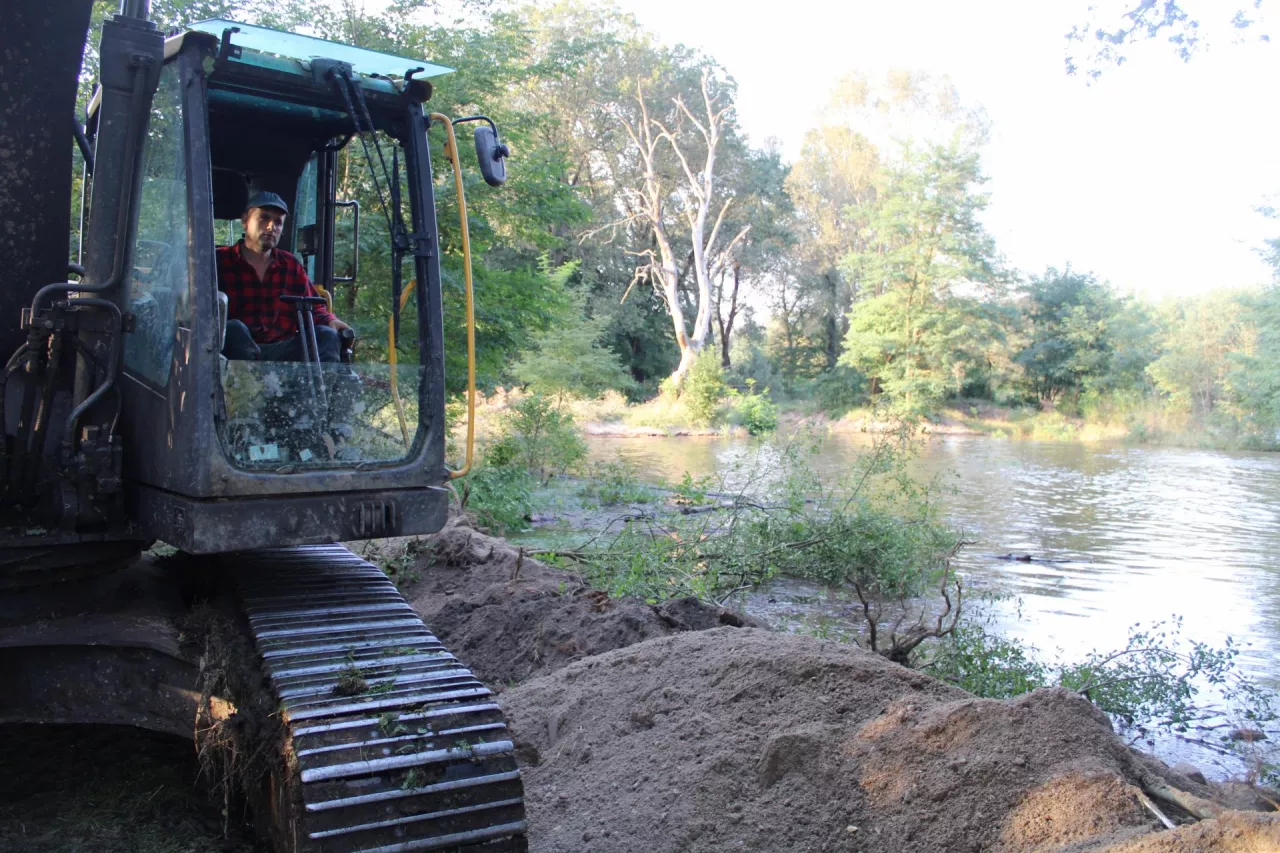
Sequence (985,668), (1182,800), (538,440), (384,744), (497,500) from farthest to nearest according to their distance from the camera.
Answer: (538,440)
(497,500)
(985,668)
(1182,800)
(384,744)

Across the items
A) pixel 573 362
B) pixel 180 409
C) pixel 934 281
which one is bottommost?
pixel 180 409

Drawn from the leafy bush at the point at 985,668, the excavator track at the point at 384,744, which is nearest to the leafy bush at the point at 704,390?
the leafy bush at the point at 985,668

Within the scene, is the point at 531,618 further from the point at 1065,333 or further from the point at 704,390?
the point at 1065,333

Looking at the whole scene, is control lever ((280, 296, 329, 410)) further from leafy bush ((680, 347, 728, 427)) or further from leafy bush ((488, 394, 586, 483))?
leafy bush ((680, 347, 728, 427))

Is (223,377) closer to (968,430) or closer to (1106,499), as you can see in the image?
(1106,499)

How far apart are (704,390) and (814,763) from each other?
99.6 feet

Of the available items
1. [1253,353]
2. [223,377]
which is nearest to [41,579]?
[223,377]

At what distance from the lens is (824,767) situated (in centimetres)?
399

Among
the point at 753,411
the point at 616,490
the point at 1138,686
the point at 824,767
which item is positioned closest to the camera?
the point at 824,767

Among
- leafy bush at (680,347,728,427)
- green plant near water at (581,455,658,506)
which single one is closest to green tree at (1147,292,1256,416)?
leafy bush at (680,347,728,427)

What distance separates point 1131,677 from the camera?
21.3ft

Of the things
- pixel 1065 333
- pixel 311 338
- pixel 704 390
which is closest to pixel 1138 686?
pixel 311 338

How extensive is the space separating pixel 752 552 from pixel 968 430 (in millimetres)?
28805

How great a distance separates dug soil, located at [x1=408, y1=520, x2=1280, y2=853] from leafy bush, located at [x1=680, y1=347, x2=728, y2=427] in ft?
93.8
